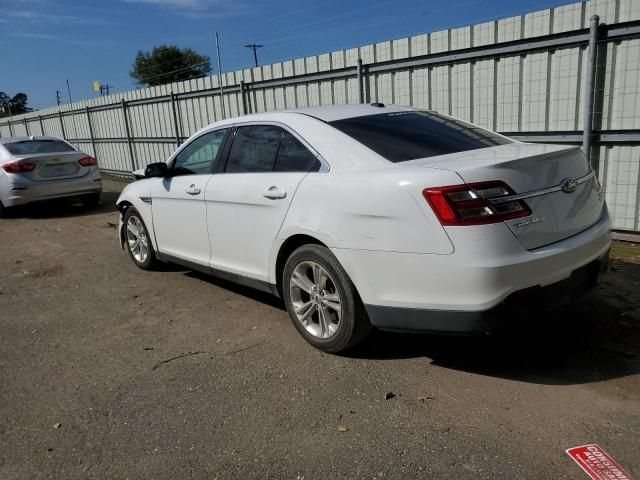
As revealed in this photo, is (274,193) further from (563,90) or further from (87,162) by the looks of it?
(87,162)

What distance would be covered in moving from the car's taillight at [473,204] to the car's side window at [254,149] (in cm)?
158

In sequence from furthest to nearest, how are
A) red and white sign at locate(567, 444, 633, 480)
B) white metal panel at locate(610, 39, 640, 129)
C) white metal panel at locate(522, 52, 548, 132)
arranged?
white metal panel at locate(522, 52, 548, 132)
white metal panel at locate(610, 39, 640, 129)
red and white sign at locate(567, 444, 633, 480)

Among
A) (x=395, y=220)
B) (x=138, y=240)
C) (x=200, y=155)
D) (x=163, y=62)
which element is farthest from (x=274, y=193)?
(x=163, y=62)

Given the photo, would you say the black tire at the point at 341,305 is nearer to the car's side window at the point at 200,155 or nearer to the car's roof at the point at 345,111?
the car's roof at the point at 345,111

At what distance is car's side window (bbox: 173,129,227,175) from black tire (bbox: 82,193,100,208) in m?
6.59

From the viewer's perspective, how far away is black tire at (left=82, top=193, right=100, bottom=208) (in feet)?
36.8

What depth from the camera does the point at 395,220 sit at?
3.12 meters

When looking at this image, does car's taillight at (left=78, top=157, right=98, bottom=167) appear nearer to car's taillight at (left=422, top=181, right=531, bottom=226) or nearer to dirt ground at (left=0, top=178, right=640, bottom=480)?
dirt ground at (left=0, top=178, right=640, bottom=480)

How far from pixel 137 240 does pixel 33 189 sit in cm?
512

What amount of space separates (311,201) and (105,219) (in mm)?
7393

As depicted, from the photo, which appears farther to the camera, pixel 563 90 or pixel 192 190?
pixel 563 90

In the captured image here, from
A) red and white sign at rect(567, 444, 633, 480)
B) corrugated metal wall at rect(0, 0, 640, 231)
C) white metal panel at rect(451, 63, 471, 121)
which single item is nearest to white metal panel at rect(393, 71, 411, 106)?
corrugated metal wall at rect(0, 0, 640, 231)

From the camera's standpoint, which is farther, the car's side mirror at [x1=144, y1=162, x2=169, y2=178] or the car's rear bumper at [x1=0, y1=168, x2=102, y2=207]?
the car's rear bumper at [x1=0, y1=168, x2=102, y2=207]

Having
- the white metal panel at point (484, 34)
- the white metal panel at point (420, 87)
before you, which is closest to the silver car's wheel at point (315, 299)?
the white metal panel at point (484, 34)
